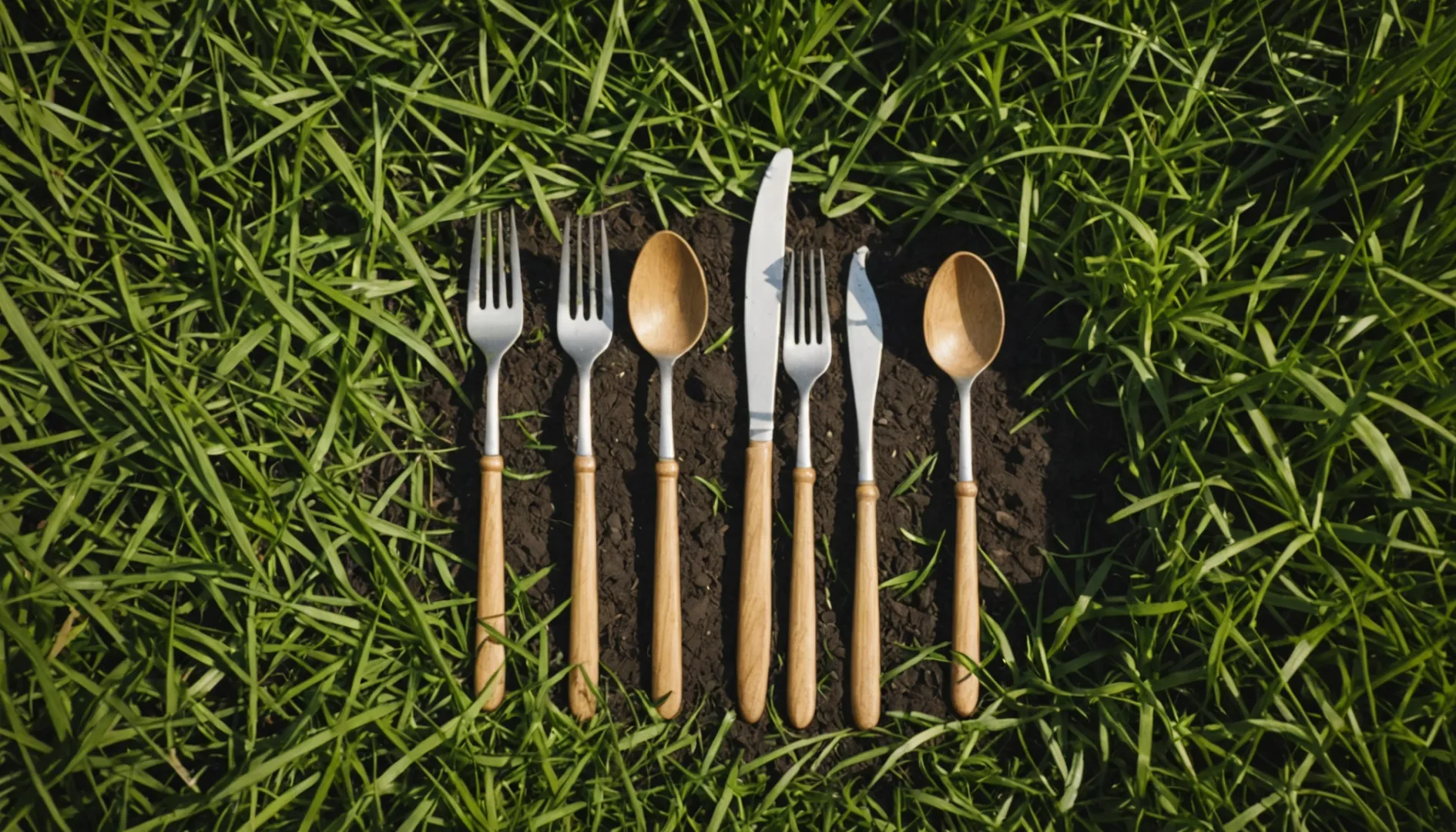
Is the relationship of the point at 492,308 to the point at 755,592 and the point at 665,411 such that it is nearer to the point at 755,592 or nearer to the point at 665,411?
the point at 665,411

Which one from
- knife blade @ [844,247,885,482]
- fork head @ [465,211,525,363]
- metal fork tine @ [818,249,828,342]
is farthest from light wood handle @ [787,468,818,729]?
fork head @ [465,211,525,363]

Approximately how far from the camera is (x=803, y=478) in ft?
5.04

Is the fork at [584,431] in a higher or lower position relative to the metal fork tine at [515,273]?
lower

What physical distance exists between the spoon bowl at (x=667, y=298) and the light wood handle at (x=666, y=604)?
0.23 meters

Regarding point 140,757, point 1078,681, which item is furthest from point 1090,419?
point 140,757

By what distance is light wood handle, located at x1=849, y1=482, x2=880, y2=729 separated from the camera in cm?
152

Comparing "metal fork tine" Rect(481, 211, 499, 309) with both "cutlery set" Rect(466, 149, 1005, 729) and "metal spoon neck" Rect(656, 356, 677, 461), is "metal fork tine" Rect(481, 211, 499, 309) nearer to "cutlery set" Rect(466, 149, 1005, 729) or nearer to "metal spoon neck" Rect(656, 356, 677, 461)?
"cutlery set" Rect(466, 149, 1005, 729)

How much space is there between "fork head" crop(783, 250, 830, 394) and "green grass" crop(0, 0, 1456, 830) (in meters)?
0.17

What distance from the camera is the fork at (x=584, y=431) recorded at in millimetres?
1513

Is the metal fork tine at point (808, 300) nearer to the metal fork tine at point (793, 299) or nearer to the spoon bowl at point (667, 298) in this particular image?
the metal fork tine at point (793, 299)

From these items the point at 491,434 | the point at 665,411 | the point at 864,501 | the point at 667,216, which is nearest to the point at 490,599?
the point at 491,434

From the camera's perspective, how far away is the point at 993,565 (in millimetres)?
1579

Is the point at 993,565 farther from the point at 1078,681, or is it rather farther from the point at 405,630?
the point at 405,630

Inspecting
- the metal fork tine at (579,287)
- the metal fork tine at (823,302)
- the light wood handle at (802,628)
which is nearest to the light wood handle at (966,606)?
the light wood handle at (802,628)
